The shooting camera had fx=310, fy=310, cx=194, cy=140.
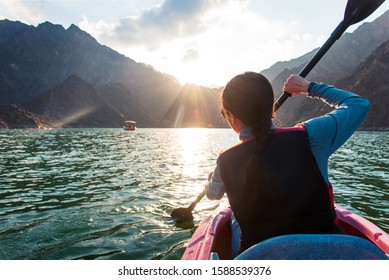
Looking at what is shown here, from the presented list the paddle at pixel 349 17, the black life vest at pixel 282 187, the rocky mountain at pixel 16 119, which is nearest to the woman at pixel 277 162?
the black life vest at pixel 282 187

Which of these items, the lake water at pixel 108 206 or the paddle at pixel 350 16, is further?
the lake water at pixel 108 206

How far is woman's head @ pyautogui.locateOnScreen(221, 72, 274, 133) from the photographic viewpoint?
94.2 inches

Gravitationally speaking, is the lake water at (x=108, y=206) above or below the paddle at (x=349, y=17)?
below

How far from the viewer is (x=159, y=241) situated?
6438 mm

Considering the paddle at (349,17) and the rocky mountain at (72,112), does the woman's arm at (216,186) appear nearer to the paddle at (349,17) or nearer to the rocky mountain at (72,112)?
the paddle at (349,17)

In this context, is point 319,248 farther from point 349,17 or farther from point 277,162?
point 349,17

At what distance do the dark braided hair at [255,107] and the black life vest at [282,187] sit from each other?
0.01 metres

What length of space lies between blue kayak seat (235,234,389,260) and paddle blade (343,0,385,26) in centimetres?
355

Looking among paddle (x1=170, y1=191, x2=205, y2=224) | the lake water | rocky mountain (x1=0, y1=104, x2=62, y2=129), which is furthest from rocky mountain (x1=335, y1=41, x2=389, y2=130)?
rocky mountain (x1=0, y1=104, x2=62, y2=129)

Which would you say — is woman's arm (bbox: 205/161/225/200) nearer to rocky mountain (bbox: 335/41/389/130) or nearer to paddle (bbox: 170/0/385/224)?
paddle (bbox: 170/0/385/224)

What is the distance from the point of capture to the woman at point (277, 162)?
2.35 meters
